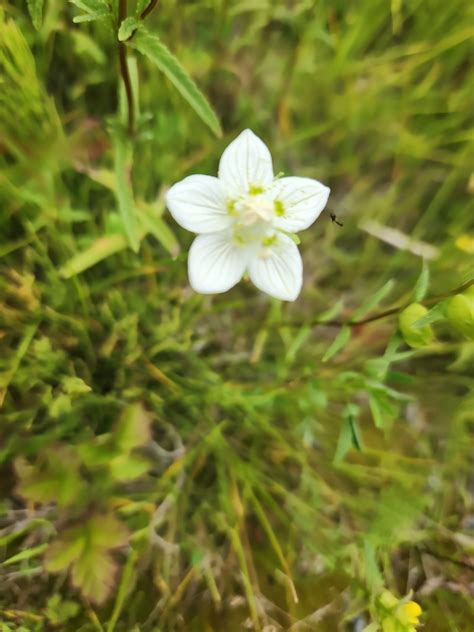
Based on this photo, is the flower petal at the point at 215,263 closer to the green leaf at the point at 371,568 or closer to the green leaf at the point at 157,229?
the green leaf at the point at 157,229

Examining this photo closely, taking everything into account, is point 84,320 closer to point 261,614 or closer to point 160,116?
point 160,116

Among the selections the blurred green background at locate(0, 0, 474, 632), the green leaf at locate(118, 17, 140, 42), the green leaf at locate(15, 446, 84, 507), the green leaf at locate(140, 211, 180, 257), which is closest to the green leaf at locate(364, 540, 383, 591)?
the blurred green background at locate(0, 0, 474, 632)

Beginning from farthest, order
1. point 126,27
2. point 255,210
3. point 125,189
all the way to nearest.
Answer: point 125,189
point 255,210
point 126,27

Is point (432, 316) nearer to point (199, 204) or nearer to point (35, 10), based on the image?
point (199, 204)

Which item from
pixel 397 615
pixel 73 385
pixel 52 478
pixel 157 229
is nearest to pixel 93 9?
pixel 157 229

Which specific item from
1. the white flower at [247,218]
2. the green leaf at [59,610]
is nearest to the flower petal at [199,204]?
the white flower at [247,218]

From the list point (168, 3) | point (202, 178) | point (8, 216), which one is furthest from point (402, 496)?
point (168, 3)

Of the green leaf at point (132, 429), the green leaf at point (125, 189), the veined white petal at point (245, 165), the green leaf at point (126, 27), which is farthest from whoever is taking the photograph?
the green leaf at point (132, 429)

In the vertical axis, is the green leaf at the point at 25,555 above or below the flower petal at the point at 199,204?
below
